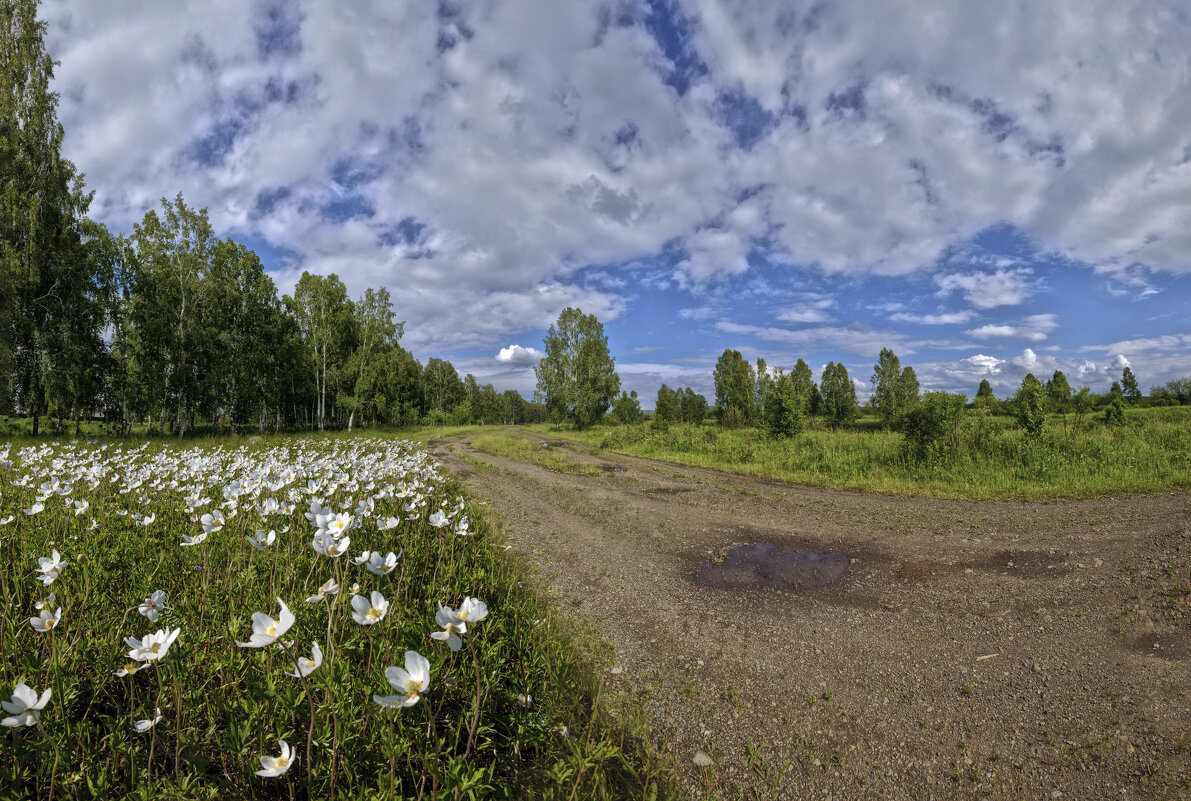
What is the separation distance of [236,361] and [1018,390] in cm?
3825

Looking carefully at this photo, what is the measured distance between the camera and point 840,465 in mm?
13953

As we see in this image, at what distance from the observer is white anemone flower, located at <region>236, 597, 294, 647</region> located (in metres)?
1.55

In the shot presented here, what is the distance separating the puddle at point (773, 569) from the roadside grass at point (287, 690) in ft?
7.93

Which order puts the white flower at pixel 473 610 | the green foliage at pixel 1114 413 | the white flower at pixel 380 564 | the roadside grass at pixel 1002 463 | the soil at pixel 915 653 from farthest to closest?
1. the green foliage at pixel 1114 413
2. the roadside grass at pixel 1002 463
3. the soil at pixel 915 653
4. the white flower at pixel 380 564
5. the white flower at pixel 473 610

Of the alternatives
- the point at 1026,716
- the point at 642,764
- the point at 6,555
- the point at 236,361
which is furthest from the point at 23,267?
the point at 1026,716

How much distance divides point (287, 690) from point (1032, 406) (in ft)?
59.2

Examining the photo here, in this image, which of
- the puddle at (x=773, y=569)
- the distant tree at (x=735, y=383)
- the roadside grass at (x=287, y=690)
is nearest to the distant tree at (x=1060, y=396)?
the puddle at (x=773, y=569)

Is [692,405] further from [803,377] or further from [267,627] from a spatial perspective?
[267,627]

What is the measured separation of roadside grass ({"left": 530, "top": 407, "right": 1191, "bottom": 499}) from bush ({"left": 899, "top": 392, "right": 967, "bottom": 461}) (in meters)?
0.23

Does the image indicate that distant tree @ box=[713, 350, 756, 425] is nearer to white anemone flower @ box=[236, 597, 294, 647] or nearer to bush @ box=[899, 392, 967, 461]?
bush @ box=[899, 392, 967, 461]

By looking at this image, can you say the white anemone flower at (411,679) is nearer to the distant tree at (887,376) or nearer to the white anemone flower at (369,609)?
the white anemone flower at (369,609)

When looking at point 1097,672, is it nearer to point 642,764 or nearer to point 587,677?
point 642,764

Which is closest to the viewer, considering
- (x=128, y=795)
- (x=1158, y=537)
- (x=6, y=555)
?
(x=128, y=795)

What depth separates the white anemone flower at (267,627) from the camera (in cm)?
155
